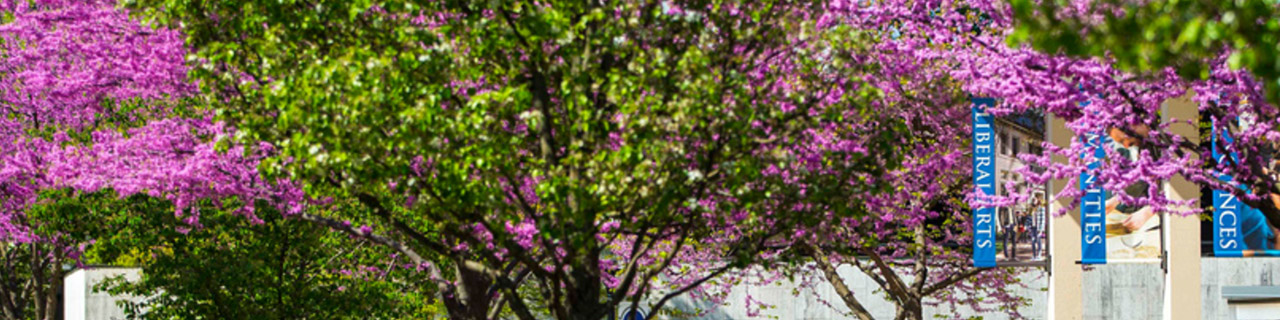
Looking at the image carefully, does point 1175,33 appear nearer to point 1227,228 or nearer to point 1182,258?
point 1182,258

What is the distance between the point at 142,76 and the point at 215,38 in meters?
2.84

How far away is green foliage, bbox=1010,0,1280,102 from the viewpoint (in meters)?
6.80

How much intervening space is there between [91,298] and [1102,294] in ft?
65.7

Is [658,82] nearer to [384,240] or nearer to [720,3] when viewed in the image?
[720,3]

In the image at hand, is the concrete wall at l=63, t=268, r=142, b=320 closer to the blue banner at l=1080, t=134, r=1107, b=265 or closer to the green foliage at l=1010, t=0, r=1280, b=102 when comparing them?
the blue banner at l=1080, t=134, r=1107, b=265

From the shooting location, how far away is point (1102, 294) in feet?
102

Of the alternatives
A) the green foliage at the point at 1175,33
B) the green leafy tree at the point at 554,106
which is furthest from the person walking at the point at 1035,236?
the green foliage at the point at 1175,33

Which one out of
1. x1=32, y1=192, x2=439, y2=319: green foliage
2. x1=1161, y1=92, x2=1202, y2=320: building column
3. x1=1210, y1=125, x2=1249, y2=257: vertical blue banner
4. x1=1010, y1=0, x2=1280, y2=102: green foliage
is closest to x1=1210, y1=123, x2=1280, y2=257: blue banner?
x1=1210, y1=125, x2=1249, y2=257: vertical blue banner

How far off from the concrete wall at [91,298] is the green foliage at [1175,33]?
82.3 feet

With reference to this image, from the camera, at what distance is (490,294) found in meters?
17.2

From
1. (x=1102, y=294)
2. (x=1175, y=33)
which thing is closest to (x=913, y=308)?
(x=1102, y=294)

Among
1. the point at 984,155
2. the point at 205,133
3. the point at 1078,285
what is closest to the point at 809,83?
the point at 205,133

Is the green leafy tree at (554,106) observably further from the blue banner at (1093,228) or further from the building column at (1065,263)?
the building column at (1065,263)

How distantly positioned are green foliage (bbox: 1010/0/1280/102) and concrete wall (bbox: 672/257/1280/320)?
20202mm
